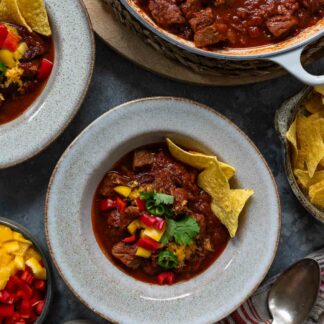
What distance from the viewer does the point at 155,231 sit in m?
3.55

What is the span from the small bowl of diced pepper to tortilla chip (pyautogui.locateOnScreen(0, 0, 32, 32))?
112 cm

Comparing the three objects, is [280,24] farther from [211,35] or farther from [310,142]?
[310,142]

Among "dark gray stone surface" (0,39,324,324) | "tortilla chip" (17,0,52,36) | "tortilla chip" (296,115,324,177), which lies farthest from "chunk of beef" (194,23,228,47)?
"tortilla chip" (17,0,52,36)

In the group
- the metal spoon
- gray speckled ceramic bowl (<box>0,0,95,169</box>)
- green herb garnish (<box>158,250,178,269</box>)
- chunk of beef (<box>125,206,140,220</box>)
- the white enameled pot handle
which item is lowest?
the metal spoon

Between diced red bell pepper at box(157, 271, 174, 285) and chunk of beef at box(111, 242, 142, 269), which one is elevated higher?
chunk of beef at box(111, 242, 142, 269)

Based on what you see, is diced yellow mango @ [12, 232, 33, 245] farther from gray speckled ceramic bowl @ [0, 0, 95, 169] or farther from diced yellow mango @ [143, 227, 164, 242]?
diced yellow mango @ [143, 227, 164, 242]

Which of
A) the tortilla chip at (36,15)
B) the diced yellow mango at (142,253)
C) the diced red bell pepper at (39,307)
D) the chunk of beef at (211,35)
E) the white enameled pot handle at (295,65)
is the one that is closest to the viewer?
the white enameled pot handle at (295,65)

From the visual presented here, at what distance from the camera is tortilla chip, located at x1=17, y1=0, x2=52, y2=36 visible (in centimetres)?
347

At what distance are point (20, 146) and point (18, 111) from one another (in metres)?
0.23

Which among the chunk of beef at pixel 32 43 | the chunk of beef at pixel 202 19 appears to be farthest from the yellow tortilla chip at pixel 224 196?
the chunk of beef at pixel 32 43

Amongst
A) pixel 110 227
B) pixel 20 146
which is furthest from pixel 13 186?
pixel 110 227

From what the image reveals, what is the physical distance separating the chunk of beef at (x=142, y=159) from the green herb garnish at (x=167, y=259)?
50cm

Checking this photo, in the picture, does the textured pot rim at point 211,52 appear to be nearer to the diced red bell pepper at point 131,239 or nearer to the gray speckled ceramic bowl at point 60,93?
the gray speckled ceramic bowl at point 60,93

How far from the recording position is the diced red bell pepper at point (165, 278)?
368 centimetres
